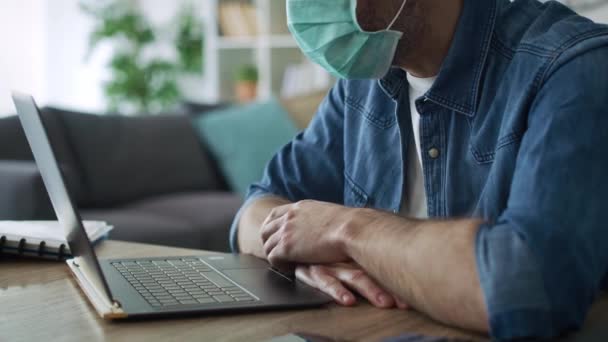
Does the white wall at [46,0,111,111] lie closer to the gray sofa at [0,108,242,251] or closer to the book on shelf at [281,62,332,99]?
the book on shelf at [281,62,332,99]

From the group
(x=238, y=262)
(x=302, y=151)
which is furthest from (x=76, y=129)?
(x=238, y=262)

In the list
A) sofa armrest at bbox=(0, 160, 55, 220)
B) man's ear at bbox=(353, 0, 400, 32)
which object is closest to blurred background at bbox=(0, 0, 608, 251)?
sofa armrest at bbox=(0, 160, 55, 220)

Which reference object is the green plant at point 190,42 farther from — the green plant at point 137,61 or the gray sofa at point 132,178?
the gray sofa at point 132,178

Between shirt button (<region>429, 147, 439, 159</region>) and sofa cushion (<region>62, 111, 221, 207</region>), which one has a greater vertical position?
shirt button (<region>429, 147, 439, 159</region>)

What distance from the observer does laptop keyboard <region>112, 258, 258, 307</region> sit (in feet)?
2.79

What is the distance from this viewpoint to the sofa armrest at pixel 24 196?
2.31 metres

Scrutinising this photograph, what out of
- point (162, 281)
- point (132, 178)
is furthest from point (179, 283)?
point (132, 178)

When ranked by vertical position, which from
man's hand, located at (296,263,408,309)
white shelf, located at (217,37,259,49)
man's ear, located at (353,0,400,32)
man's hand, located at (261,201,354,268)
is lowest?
white shelf, located at (217,37,259,49)

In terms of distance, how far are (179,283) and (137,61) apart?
167 inches

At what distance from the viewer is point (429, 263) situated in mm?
785

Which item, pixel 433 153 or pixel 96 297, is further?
pixel 433 153

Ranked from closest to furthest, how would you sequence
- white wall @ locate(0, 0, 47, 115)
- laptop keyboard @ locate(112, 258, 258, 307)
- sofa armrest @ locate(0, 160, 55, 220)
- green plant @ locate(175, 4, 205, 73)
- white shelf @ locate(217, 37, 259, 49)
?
laptop keyboard @ locate(112, 258, 258, 307)
sofa armrest @ locate(0, 160, 55, 220)
white shelf @ locate(217, 37, 259, 49)
white wall @ locate(0, 0, 47, 115)
green plant @ locate(175, 4, 205, 73)

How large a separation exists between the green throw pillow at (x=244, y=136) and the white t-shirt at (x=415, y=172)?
203 centimetres

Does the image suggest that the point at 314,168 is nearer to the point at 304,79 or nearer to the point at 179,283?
the point at 179,283
